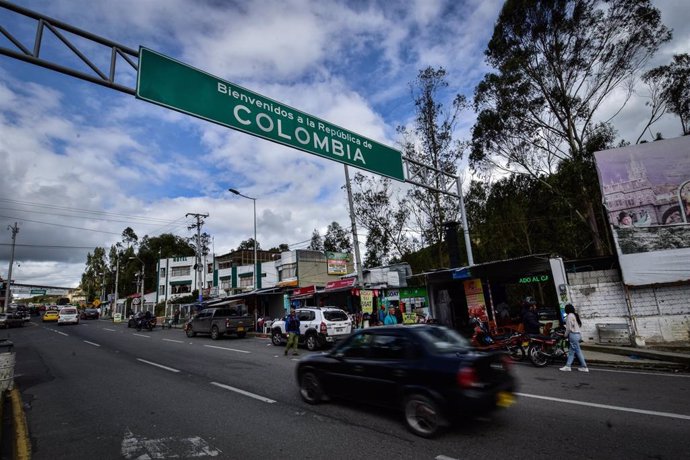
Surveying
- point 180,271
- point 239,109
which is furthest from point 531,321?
point 180,271

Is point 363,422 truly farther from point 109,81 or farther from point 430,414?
point 109,81

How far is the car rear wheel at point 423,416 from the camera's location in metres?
4.68

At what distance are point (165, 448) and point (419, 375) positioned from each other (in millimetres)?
3593

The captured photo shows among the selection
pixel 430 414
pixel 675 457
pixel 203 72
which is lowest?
pixel 675 457

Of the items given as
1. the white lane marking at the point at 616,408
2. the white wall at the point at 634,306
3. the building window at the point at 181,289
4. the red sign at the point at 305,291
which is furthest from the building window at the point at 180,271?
the white lane marking at the point at 616,408

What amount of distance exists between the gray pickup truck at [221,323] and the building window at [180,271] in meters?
40.9

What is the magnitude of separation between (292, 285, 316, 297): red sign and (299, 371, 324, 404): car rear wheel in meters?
18.0

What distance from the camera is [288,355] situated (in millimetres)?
13781

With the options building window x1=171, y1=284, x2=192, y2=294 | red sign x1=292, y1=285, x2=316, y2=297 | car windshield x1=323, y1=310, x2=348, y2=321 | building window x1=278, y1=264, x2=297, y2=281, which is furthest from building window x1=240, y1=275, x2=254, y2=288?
car windshield x1=323, y1=310, x2=348, y2=321

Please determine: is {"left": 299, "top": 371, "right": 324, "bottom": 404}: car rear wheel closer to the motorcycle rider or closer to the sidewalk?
the motorcycle rider

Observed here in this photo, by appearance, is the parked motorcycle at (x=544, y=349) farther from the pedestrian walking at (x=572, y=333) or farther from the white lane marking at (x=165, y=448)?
the white lane marking at (x=165, y=448)

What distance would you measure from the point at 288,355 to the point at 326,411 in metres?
8.12

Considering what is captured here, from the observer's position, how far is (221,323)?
70.8 feet

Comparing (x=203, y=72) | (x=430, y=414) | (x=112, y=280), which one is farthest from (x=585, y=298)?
(x=112, y=280)
